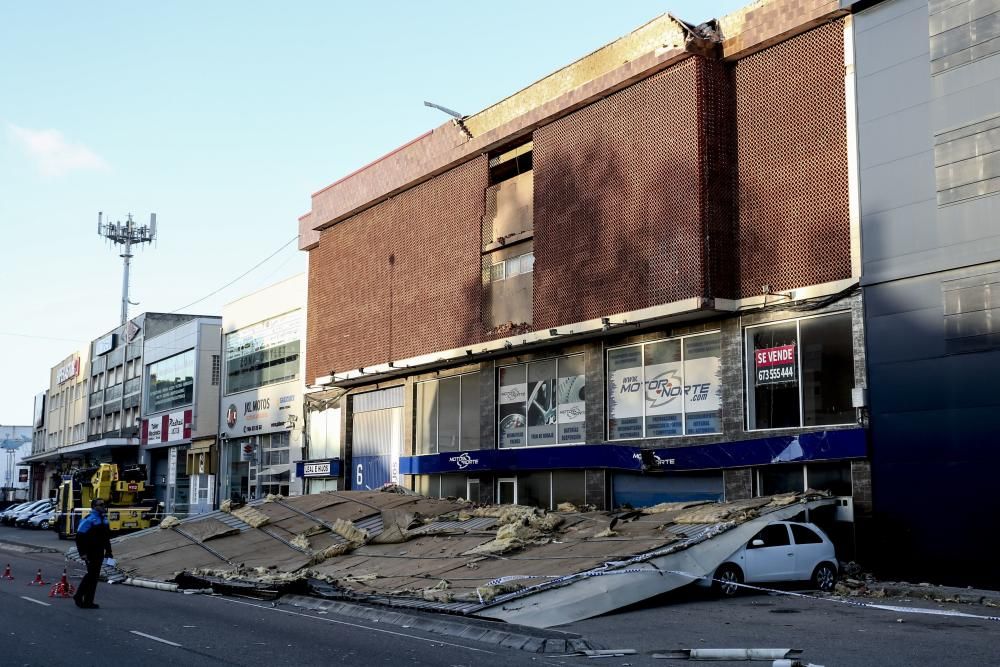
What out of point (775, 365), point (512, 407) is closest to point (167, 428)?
point (512, 407)

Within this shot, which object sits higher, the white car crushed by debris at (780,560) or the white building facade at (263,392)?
the white building facade at (263,392)

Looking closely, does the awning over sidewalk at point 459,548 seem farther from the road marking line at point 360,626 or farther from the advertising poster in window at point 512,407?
the advertising poster in window at point 512,407

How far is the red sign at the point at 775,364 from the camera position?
85.6 feet

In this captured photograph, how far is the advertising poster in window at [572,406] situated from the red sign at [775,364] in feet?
22.9

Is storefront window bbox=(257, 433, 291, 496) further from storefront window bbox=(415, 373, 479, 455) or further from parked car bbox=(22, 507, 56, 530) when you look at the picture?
parked car bbox=(22, 507, 56, 530)

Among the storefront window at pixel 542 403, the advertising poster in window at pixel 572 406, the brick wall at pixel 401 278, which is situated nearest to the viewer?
the advertising poster in window at pixel 572 406

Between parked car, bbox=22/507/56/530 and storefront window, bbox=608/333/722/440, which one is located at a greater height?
storefront window, bbox=608/333/722/440

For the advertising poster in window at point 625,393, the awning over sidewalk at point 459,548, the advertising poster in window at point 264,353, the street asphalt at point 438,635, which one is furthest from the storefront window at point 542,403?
the advertising poster in window at point 264,353

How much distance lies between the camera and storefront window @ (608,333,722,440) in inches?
1115

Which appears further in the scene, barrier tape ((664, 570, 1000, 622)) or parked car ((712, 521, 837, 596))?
parked car ((712, 521, 837, 596))

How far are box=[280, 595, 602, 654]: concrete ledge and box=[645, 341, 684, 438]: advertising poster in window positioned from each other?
41.1ft

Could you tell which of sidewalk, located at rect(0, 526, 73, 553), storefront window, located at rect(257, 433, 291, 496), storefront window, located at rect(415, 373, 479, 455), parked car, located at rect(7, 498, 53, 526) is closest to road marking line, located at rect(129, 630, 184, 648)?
storefront window, located at rect(415, 373, 479, 455)

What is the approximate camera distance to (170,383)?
2655 inches

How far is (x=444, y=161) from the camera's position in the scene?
38562mm
